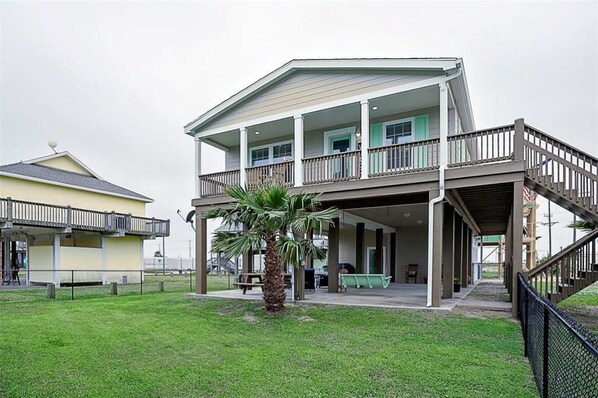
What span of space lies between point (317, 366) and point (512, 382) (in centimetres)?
217

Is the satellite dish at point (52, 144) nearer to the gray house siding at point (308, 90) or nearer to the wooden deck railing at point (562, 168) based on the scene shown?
the gray house siding at point (308, 90)

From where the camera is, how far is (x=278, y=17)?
555 inches

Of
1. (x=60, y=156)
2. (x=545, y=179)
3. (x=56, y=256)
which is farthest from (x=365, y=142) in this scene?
(x=60, y=156)

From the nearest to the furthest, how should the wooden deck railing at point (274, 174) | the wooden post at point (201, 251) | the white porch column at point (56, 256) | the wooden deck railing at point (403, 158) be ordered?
the wooden deck railing at point (403, 158)
the wooden deck railing at point (274, 174)
the wooden post at point (201, 251)
the white porch column at point (56, 256)

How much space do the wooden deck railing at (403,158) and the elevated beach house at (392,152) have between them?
0.10 ft

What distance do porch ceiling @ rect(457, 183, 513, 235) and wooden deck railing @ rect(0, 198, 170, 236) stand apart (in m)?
17.3

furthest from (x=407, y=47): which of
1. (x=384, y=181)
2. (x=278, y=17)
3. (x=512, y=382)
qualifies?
(x=512, y=382)

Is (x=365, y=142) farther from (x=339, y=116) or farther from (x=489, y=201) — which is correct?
(x=489, y=201)

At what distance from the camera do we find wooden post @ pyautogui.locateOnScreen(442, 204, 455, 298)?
10.8 metres

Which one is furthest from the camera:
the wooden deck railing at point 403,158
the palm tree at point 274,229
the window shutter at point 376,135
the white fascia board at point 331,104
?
the window shutter at point 376,135

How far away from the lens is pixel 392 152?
10.0 meters

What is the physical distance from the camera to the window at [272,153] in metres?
13.0

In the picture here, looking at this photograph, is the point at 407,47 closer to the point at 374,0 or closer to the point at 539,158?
the point at 374,0

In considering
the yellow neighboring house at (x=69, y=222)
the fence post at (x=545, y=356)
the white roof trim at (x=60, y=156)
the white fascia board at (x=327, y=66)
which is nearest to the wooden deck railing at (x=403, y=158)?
the white fascia board at (x=327, y=66)
